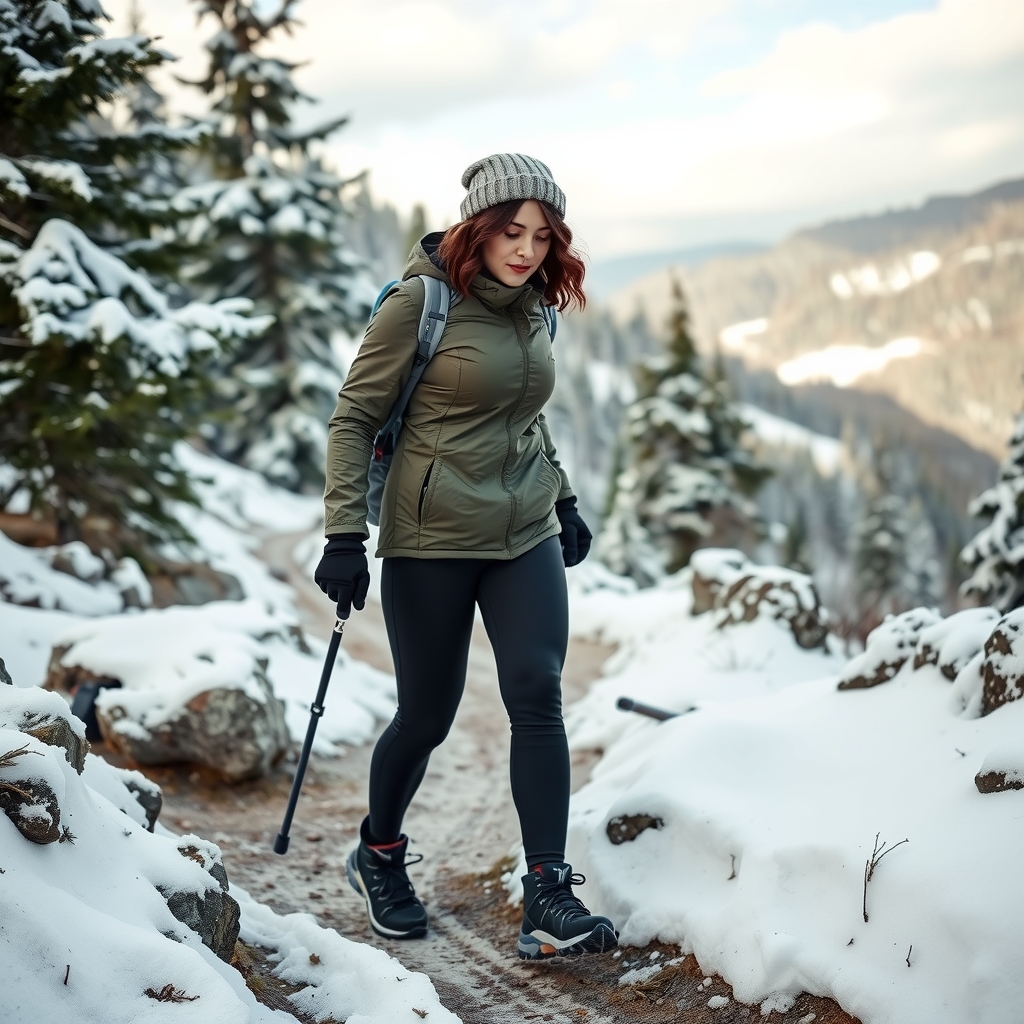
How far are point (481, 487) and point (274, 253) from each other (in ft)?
69.0

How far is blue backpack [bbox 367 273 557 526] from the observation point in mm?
3090

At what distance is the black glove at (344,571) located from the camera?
9.86 ft

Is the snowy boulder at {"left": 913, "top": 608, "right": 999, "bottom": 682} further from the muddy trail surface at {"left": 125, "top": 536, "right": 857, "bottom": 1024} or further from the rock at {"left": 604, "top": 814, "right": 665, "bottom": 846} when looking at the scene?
the muddy trail surface at {"left": 125, "top": 536, "right": 857, "bottom": 1024}

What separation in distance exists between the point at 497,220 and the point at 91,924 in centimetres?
229

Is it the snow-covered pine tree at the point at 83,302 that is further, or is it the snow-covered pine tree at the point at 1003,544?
the snow-covered pine tree at the point at 1003,544

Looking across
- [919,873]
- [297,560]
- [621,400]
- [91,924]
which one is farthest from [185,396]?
[621,400]

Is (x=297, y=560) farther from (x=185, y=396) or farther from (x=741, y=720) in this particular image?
(x=741, y=720)

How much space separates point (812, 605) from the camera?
6.73 metres

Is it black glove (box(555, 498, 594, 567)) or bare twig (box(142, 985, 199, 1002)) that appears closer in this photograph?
bare twig (box(142, 985, 199, 1002))

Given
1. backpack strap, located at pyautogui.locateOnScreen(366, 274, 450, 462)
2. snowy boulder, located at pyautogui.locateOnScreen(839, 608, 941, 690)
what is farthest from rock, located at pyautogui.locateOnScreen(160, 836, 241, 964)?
snowy boulder, located at pyautogui.locateOnScreen(839, 608, 941, 690)

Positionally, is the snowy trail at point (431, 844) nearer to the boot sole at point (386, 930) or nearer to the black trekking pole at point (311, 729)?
the boot sole at point (386, 930)

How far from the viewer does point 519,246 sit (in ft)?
10.1

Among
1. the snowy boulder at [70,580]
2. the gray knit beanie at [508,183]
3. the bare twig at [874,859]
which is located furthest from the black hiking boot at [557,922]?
the snowy boulder at [70,580]

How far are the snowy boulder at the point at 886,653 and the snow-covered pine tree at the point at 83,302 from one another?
508 cm
